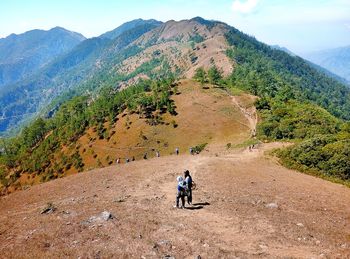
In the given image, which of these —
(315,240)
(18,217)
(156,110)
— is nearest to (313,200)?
(315,240)

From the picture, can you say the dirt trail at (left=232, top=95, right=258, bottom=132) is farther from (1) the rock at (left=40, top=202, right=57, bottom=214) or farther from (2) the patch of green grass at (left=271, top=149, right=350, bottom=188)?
(1) the rock at (left=40, top=202, right=57, bottom=214)

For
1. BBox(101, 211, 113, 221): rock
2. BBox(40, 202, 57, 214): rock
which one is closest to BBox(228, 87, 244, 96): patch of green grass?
BBox(40, 202, 57, 214): rock

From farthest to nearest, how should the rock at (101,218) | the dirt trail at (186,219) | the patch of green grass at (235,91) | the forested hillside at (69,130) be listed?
the forested hillside at (69,130), the patch of green grass at (235,91), the rock at (101,218), the dirt trail at (186,219)

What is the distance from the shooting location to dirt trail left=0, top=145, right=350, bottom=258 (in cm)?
1886

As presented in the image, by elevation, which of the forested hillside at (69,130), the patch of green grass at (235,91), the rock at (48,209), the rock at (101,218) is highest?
the patch of green grass at (235,91)

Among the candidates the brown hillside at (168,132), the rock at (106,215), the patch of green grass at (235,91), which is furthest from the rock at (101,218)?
the patch of green grass at (235,91)

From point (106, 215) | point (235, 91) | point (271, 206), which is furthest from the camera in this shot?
point (235, 91)

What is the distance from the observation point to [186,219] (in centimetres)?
2308

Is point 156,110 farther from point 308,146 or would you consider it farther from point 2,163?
point 308,146

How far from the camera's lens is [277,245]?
19312 millimetres

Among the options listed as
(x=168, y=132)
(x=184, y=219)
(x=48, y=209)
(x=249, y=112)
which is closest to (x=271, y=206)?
(x=184, y=219)

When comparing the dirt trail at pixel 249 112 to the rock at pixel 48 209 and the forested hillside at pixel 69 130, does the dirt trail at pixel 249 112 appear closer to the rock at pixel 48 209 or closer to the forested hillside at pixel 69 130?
the forested hillside at pixel 69 130

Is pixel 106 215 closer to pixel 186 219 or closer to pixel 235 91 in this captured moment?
pixel 186 219

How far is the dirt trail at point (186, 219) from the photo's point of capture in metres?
18.9
